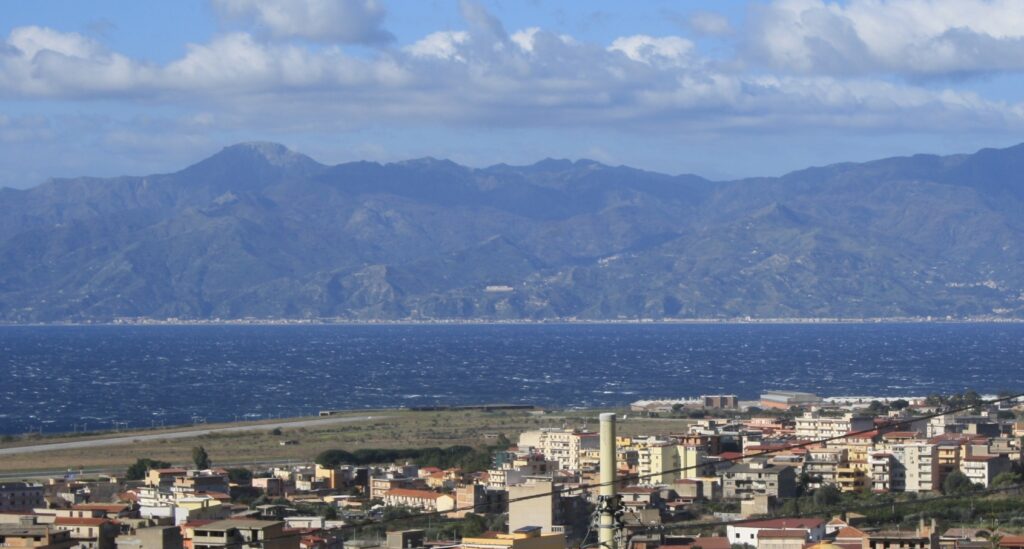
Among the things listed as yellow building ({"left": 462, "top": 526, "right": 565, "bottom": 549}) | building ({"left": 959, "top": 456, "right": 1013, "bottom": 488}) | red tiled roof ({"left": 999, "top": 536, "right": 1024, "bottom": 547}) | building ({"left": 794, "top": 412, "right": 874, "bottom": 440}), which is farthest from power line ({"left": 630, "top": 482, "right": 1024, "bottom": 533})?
building ({"left": 794, "top": 412, "right": 874, "bottom": 440})

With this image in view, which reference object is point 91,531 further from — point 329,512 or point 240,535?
point 329,512

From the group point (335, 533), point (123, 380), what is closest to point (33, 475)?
point (335, 533)

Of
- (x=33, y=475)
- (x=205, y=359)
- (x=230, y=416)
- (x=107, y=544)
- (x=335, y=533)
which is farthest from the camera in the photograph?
(x=205, y=359)

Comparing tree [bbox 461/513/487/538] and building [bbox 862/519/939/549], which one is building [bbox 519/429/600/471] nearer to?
tree [bbox 461/513/487/538]

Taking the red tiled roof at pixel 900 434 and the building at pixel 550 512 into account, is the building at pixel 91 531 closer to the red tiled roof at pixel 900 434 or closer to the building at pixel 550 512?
the building at pixel 550 512

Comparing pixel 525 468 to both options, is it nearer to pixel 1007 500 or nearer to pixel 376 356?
pixel 1007 500

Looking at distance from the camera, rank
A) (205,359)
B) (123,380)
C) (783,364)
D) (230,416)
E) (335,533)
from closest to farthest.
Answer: (335,533), (230,416), (123,380), (783,364), (205,359)
